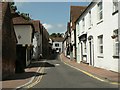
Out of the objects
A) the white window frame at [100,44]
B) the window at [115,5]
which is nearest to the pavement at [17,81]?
the window at [115,5]

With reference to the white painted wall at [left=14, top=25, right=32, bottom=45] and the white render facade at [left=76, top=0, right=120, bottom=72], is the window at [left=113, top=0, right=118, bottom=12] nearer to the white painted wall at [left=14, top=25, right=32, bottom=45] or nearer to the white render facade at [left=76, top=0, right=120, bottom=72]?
the white render facade at [left=76, top=0, right=120, bottom=72]

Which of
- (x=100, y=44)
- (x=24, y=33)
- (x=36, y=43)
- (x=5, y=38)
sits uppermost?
(x=24, y=33)

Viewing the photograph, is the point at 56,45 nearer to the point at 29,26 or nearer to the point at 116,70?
the point at 29,26

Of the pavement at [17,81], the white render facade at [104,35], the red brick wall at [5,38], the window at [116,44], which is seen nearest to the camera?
the pavement at [17,81]

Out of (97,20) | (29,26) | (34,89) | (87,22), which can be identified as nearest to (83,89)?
(34,89)

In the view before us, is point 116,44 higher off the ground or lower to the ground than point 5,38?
lower

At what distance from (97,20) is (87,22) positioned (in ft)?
21.0

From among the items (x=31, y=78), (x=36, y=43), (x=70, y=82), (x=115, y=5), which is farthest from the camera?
(x=36, y=43)

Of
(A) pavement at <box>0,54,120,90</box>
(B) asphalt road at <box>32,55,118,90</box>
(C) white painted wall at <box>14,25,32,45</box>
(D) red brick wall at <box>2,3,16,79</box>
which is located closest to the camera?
(B) asphalt road at <box>32,55,118,90</box>

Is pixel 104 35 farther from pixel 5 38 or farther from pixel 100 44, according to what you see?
pixel 5 38

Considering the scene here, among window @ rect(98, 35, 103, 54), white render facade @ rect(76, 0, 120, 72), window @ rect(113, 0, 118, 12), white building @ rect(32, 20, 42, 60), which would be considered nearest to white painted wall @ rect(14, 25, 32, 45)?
white render facade @ rect(76, 0, 120, 72)

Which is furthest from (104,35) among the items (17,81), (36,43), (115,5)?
(36,43)

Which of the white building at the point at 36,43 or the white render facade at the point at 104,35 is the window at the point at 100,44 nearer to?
the white render facade at the point at 104,35

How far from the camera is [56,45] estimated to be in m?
145
